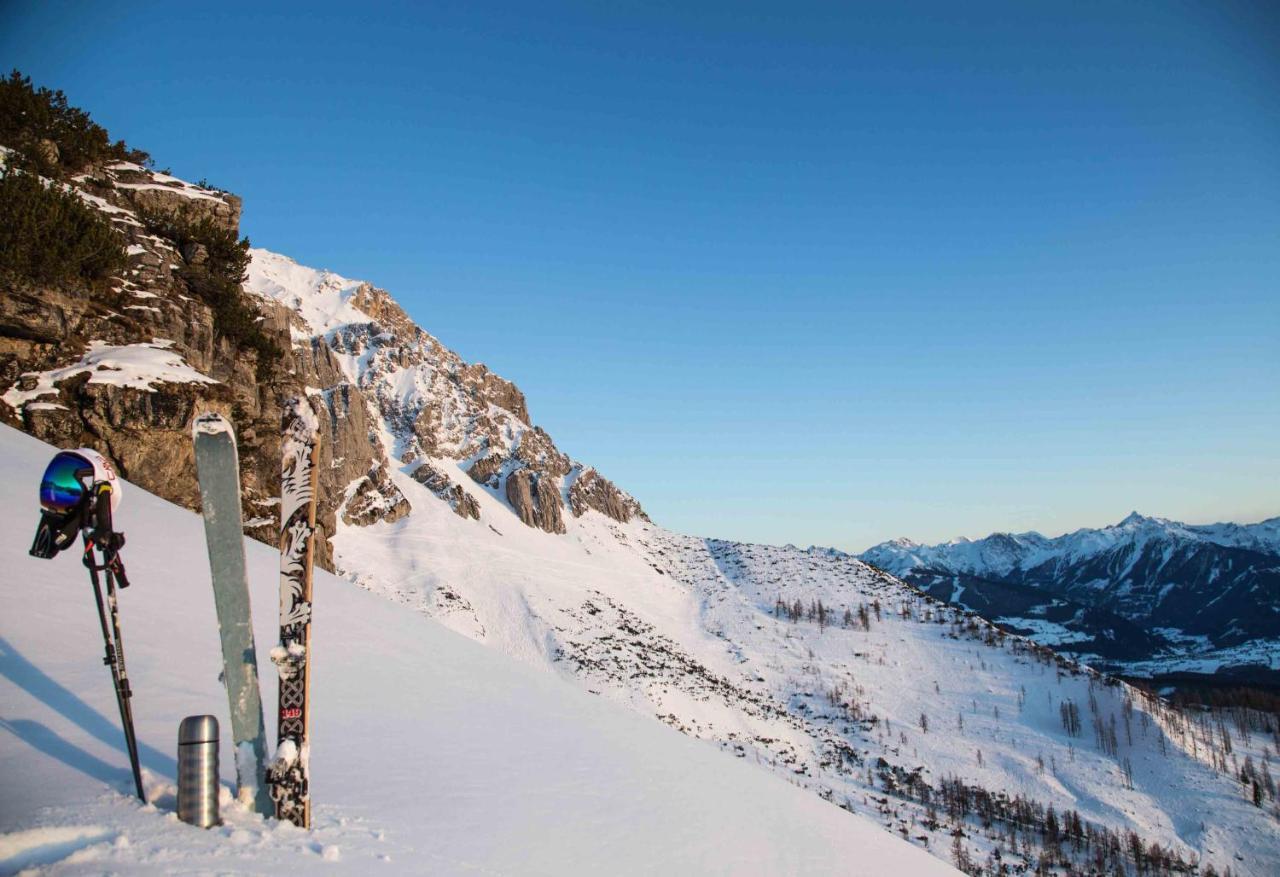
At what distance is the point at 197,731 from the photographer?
5.32 meters

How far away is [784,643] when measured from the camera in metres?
146

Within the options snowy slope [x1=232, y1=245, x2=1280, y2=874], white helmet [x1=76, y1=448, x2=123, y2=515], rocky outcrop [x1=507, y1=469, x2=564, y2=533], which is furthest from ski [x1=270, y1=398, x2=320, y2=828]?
rocky outcrop [x1=507, y1=469, x2=564, y2=533]

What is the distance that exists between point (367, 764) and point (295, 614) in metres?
3.05

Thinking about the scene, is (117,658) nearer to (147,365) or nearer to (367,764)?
(367,764)

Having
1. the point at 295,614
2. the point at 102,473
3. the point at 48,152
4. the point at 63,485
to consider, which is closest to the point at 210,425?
the point at 102,473

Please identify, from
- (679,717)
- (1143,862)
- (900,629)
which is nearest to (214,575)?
(679,717)

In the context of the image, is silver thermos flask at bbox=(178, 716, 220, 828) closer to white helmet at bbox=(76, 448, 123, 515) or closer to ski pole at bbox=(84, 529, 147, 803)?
ski pole at bbox=(84, 529, 147, 803)

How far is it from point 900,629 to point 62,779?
178m

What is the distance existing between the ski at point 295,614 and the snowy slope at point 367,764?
35cm

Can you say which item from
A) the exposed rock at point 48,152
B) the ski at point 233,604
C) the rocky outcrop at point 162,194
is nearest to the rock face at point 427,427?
the rocky outcrop at point 162,194

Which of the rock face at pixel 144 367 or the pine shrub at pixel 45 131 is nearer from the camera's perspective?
the rock face at pixel 144 367

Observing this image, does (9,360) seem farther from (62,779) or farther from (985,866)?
(985,866)

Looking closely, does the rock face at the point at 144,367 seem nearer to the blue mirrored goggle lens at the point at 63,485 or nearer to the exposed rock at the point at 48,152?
the exposed rock at the point at 48,152

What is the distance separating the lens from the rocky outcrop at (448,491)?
152 metres
